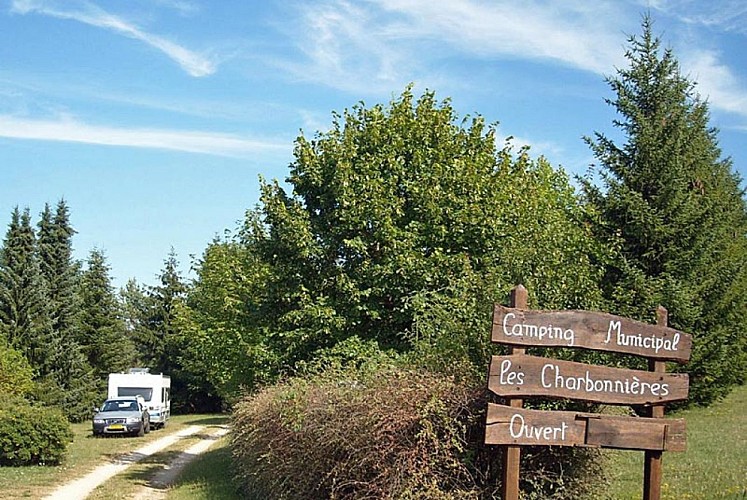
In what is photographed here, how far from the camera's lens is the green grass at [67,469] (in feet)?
56.1

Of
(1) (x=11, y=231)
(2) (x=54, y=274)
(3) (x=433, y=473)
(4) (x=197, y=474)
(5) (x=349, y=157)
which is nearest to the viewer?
(3) (x=433, y=473)

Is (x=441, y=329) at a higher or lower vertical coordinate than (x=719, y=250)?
lower

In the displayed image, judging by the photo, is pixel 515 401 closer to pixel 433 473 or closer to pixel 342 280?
pixel 433 473

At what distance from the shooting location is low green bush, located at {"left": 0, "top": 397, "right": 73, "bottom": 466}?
2088 cm

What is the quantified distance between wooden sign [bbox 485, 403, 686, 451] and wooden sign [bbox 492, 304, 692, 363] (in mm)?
673

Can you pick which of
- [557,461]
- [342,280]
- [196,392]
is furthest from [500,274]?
[196,392]

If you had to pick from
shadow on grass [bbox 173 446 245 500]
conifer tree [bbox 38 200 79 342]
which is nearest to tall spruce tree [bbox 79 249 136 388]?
conifer tree [bbox 38 200 79 342]

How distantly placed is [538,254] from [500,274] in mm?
775

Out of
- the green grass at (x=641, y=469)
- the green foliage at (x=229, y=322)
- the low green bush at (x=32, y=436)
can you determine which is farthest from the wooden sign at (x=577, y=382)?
the low green bush at (x=32, y=436)

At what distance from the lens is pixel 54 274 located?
49781 millimetres

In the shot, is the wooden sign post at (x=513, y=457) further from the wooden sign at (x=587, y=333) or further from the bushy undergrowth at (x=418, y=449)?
the bushy undergrowth at (x=418, y=449)

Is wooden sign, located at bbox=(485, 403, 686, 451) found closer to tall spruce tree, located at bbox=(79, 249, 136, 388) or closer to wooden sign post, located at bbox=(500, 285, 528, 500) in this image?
wooden sign post, located at bbox=(500, 285, 528, 500)

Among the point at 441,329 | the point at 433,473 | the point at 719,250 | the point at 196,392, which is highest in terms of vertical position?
the point at 719,250

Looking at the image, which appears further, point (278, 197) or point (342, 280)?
point (278, 197)
